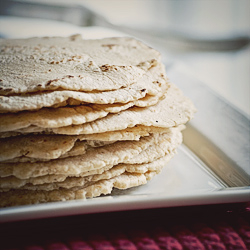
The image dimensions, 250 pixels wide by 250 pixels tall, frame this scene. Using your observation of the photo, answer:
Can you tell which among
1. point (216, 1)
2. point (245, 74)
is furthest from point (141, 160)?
point (216, 1)

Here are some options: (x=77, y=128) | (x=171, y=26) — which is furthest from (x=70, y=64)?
(x=171, y=26)

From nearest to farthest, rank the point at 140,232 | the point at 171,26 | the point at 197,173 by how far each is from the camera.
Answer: the point at 140,232 → the point at 197,173 → the point at 171,26

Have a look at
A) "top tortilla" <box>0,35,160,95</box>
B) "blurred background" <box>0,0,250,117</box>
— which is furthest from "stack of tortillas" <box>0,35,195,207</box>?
"blurred background" <box>0,0,250,117</box>

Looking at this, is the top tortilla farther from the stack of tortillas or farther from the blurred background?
the blurred background

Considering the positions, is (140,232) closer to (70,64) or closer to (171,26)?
(70,64)

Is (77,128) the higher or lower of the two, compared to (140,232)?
higher

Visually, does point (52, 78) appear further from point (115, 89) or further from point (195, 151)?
point (195, 151)
